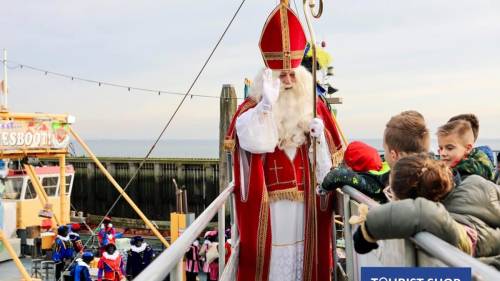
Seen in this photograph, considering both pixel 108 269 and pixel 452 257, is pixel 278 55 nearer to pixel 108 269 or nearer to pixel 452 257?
pixel 452 257

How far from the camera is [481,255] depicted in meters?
1.53

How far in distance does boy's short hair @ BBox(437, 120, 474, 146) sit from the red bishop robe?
3.42 ft

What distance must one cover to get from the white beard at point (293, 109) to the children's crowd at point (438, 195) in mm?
1027

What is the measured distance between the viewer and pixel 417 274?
4.41 feet

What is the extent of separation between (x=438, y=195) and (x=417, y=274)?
325mm

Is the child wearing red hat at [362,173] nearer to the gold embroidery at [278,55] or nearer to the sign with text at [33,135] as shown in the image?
the gold embroidery at [278,55]

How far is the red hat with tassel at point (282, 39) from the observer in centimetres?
314

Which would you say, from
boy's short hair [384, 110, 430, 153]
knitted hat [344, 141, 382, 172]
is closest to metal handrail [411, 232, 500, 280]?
boy's short hair [384, 110, 430, 153]

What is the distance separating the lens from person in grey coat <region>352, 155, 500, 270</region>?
54.1 inches

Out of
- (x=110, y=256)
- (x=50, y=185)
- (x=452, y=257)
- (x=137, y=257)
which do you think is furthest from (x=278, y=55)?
(x=50, y=185)

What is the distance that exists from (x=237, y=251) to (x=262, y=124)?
835 millimetres

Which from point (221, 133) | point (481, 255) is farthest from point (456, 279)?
point (221, 133)

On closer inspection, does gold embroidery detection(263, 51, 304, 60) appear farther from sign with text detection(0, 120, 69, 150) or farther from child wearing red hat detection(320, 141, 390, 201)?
sign with text detection(0, 120, 69, 150)

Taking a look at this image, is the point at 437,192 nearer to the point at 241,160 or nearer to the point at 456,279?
the point at 456,279
